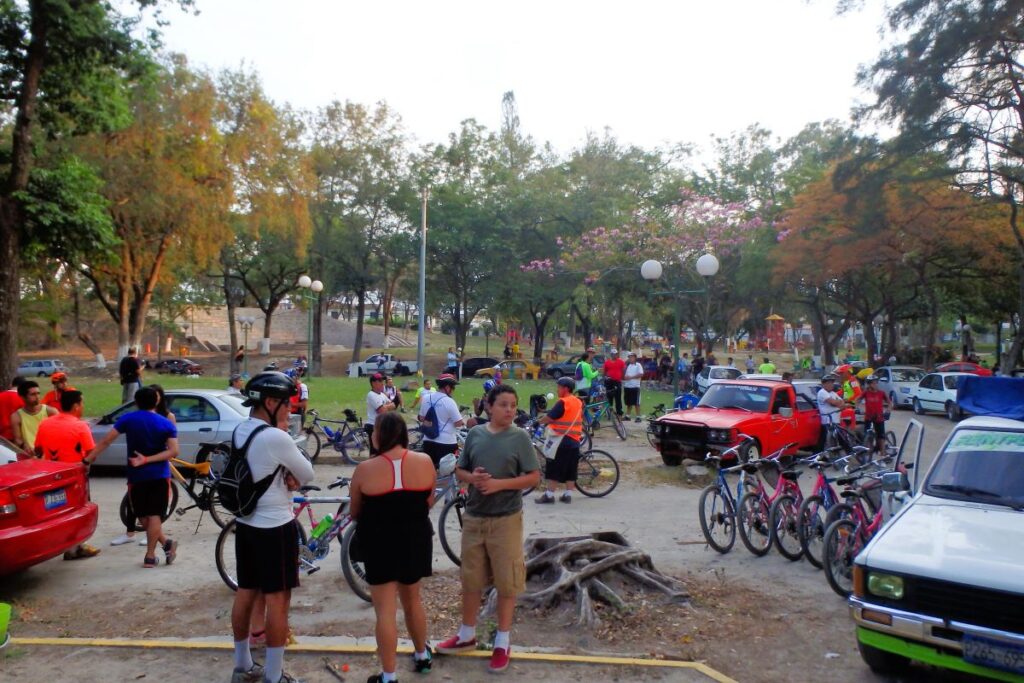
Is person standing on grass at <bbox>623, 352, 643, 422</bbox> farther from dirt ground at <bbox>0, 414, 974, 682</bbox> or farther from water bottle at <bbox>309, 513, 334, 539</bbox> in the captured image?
water bottle at <bbox>309, 513, 334, 539</bbox>

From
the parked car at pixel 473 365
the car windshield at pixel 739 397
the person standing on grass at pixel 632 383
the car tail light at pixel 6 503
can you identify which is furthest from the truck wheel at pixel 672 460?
the parked car at pixel 473 365

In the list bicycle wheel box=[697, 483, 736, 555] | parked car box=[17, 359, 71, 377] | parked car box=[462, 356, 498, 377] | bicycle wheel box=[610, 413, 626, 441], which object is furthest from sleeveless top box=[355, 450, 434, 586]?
parked car box=[17, 359, 71, 377]

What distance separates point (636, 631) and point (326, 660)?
6.88 feet

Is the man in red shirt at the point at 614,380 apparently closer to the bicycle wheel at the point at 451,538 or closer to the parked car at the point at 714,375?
the parked car at the point at 714,375

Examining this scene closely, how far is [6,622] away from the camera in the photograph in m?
4.97

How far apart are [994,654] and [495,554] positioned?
2.73 m

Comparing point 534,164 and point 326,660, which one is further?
point 534,164

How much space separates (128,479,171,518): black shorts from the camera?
689cm

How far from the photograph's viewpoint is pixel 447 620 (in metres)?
5.70

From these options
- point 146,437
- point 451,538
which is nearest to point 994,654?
point 451,538

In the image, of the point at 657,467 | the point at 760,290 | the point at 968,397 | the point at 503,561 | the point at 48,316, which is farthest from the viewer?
the point at 48,316

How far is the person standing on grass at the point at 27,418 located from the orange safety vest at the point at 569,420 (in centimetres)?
584

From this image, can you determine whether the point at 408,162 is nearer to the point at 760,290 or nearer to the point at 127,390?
the point at 760,290

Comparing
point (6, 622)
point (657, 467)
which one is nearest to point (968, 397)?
point (657, 467)
